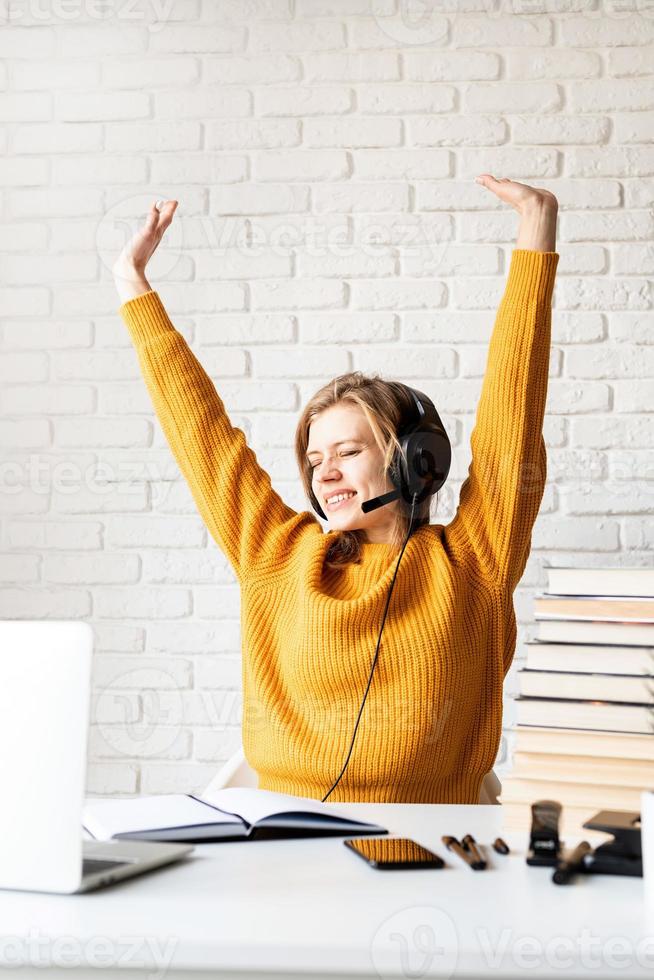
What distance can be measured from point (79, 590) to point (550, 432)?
1.06 meters

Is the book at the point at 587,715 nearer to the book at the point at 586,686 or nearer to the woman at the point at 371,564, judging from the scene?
the book at the point at 586,686

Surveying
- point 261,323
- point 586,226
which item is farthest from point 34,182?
point 586,226

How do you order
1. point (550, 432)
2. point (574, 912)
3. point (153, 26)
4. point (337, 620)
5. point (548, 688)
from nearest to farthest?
1. point (574, 912)
2. point (548, 688)
3. point (337, 620)
4. point (550, 432)
5. point (153, 26)

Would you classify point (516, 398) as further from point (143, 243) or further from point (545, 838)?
point (545, 838)

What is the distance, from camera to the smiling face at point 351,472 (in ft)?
5.11

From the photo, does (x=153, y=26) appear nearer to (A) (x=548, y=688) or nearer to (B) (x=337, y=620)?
(B) (x=337, y=620)

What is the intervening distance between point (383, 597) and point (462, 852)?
2.03ft

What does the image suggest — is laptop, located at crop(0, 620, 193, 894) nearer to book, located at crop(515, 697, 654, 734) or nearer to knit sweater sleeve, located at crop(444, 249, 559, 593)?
book, located at crop(515, 697, 654, 734)

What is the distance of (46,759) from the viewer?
0.66m

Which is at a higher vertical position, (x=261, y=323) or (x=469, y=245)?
(x=469, y=245)

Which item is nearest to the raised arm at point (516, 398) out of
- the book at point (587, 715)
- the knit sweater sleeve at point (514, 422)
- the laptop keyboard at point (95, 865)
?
the knit sweater sleeve at point (514, 422)

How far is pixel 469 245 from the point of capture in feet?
6.65

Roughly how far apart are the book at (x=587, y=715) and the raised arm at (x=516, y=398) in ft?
2.04

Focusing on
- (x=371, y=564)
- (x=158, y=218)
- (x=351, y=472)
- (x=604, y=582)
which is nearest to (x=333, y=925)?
(x=604, y=582)
